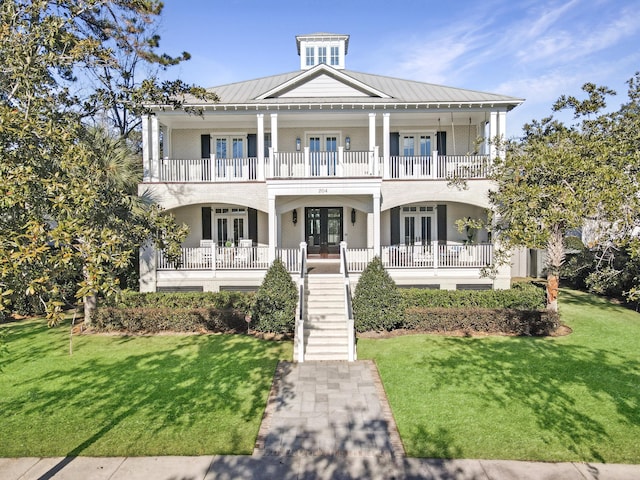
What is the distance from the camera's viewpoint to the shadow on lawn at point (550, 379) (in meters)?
6.93

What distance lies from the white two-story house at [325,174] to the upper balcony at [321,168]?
49 mm

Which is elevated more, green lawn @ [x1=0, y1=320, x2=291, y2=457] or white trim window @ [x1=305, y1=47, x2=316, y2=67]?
white trim window @ [x1=305, y1=47, x2=316, y2=67]

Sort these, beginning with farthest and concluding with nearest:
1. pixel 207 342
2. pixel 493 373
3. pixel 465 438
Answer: pixel 207 342, pixel 493 373, pixel 465 438

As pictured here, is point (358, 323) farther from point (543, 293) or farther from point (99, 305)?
point (99, 305)

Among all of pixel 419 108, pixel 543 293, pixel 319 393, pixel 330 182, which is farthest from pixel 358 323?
pixel 419 108

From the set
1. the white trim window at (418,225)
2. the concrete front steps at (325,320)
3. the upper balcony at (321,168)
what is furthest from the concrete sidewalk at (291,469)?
the white trim window at (418,225)

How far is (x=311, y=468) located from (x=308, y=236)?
44.8 ft

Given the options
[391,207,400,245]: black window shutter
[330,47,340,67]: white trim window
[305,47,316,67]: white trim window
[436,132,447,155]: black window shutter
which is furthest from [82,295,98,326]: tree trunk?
[330,47,340,67]: white trim window

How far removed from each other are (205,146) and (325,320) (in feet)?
34.3

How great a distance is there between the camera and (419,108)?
632 inches

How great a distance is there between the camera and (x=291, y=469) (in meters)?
5.99

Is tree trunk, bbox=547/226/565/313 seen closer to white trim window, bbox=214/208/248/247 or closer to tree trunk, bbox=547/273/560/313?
tree trunk, bbox=547/273/560/313

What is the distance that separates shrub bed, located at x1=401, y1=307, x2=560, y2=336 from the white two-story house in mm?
3303

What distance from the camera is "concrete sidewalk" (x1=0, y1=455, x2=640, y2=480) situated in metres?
5.79
